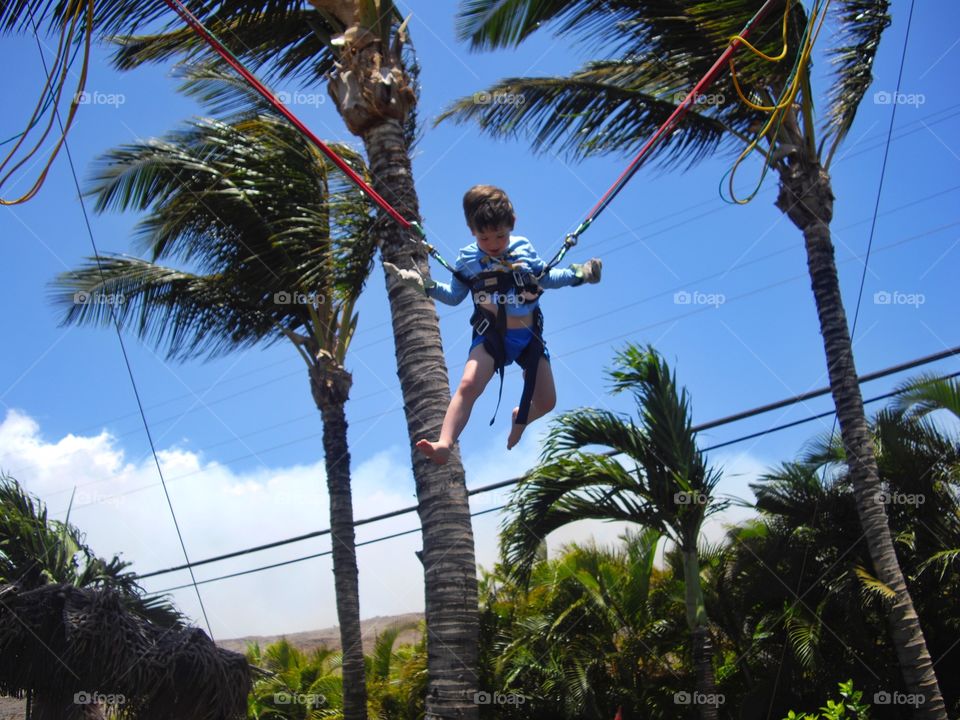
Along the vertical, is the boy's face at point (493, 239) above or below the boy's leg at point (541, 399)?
above

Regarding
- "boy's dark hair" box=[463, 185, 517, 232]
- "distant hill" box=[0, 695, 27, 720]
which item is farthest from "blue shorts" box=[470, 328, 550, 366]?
A: "distant hill" box=[0, 695, 27, 720]

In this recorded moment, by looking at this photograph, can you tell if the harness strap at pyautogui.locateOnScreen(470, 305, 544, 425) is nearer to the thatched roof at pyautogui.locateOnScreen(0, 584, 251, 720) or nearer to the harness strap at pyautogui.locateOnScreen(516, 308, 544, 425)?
the harness strap at pyautogui.locateOnScreen(516, 308, 544, 425)

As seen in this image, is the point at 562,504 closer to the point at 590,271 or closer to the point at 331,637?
the point at 590,271

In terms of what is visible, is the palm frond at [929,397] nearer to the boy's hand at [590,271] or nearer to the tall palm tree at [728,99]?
the tall palm tree at [728,99]

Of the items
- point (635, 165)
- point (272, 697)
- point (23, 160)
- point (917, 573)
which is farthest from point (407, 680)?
point (635, 165)

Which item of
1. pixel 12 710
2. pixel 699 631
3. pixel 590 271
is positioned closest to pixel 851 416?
pixel 699 631

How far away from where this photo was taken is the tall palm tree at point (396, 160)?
5570 mm

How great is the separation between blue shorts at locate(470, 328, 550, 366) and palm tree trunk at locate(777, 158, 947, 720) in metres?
5.44

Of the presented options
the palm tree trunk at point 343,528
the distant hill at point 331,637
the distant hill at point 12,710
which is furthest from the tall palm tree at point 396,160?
the distant hill at point 331,637

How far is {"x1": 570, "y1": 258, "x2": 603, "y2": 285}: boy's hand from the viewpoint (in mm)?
3898

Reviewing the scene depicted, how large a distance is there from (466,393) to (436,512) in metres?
2.37

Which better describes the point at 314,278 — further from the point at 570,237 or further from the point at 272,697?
the point at 272,697

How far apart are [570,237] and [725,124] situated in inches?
257

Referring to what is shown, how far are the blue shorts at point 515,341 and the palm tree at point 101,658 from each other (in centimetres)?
622
